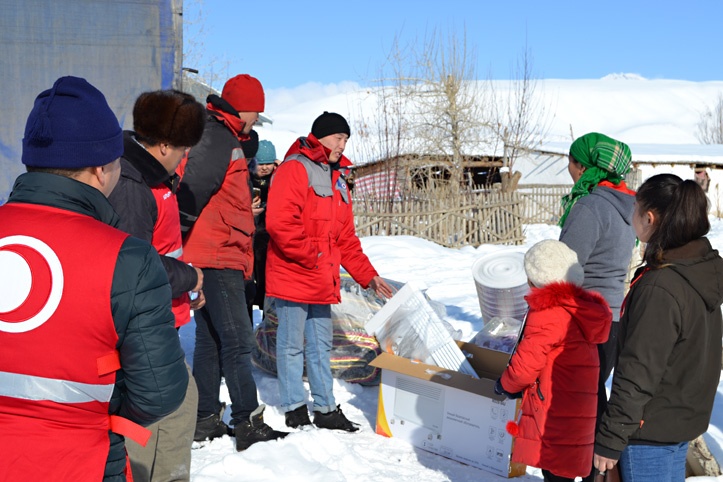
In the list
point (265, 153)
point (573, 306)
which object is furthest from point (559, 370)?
point (265, 153)

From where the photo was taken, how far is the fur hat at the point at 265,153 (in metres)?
4.93

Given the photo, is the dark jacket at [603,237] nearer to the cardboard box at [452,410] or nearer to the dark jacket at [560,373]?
the dark jacket at [560,373]

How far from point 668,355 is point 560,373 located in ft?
2.31

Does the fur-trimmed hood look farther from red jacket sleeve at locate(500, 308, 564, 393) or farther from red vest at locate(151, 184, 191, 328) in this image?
red vest at locate(151, 184, 191, 328)

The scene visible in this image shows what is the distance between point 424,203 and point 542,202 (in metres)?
8.47

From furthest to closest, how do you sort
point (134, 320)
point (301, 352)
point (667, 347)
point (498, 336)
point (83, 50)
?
1. point (83, 50)
2. point (498, 336)
3. point (301, 352)
4. point (667, 347)
5. point (134, 320)

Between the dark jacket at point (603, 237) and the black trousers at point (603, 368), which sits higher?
the dark jacket at point (603, 237)

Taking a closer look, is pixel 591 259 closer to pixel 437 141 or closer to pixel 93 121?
pixel 93 121

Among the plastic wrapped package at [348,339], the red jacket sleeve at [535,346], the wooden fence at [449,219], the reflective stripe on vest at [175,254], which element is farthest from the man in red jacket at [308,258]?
the wooden fence at [449,219]

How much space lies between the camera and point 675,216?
80.5 inches

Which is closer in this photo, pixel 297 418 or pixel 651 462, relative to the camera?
pixel 651 462

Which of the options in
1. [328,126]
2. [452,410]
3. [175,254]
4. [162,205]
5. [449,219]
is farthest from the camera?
[449,219]

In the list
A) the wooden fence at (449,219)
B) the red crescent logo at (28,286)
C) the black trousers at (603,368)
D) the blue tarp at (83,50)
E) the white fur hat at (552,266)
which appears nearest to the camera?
the red crescent logo at (28,286)

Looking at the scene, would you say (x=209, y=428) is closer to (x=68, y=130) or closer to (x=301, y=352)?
(x=301, y=352)
